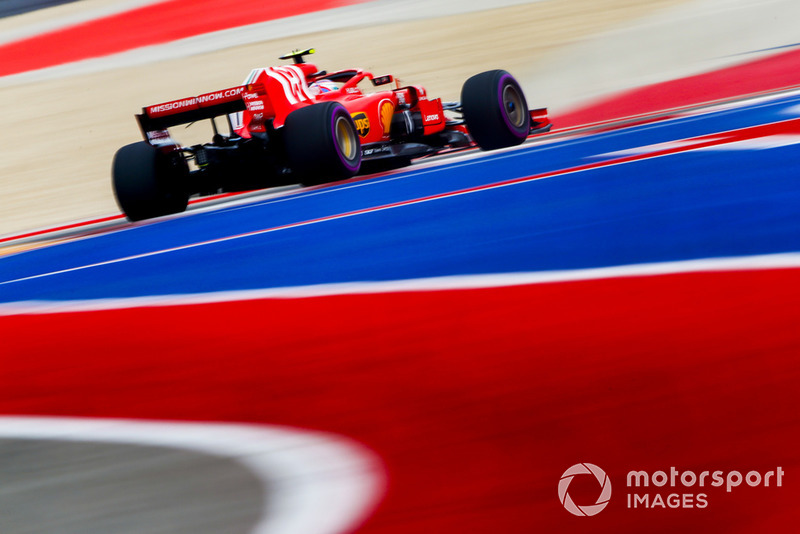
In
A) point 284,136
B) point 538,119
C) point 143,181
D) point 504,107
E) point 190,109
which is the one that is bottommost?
point 538,119

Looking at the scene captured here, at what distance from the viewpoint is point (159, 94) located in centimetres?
1648

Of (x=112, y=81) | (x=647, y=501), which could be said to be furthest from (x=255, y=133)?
(x=112, y=81)

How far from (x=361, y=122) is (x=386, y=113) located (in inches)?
17.8

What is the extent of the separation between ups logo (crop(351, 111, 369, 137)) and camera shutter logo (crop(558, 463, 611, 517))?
21.3 ft

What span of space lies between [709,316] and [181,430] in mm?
1049

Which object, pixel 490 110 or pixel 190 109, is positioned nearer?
pixel 190 109

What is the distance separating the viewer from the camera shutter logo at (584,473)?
135cm

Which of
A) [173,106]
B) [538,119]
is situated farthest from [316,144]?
[538,119]

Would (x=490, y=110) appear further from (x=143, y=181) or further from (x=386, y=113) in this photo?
(x=143, y=181)

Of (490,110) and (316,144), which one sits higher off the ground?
(316,144)

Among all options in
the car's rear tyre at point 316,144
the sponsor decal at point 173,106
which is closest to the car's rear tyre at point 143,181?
the sponsor decal at point 173,106

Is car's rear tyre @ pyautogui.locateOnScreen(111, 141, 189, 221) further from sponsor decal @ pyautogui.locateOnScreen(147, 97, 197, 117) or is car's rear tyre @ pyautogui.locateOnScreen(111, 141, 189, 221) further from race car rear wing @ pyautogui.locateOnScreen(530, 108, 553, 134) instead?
race car rear wing @ pyautogui.locateOnScreen(530, 108, 553, 134)

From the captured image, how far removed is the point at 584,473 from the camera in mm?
1431

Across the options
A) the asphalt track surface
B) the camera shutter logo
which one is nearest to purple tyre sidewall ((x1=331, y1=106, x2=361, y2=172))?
the asphalt track surface
